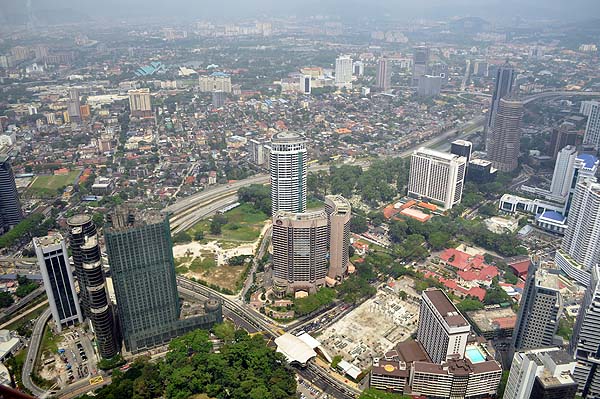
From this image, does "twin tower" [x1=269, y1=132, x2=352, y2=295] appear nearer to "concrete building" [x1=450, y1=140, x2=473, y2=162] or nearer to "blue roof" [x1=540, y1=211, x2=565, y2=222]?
"blue roof" [x1=540, y1=211, x2=565, y2=222]

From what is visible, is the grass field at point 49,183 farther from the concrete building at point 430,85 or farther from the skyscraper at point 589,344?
the concrete building at point 430,85

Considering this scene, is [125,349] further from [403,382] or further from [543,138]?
[543,138]

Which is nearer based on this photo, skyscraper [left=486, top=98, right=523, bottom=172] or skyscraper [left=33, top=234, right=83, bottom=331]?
skyscraper [left=33, top=234, right=83, bottom=331]

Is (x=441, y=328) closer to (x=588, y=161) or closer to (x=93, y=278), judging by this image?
(x=93, y=278)

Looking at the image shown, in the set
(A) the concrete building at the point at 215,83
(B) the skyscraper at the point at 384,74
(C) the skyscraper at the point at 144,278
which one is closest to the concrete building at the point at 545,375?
(C) the skyscraper at the point at 144,278

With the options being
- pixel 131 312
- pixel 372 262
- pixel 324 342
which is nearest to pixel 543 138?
pixel 372 262

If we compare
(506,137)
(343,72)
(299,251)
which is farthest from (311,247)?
(343,72)

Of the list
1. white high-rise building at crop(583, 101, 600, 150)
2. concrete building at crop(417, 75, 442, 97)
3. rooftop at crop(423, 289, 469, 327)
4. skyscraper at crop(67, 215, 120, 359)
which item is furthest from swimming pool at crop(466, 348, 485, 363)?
concrete building at crop(417, 75, 442, 97)
